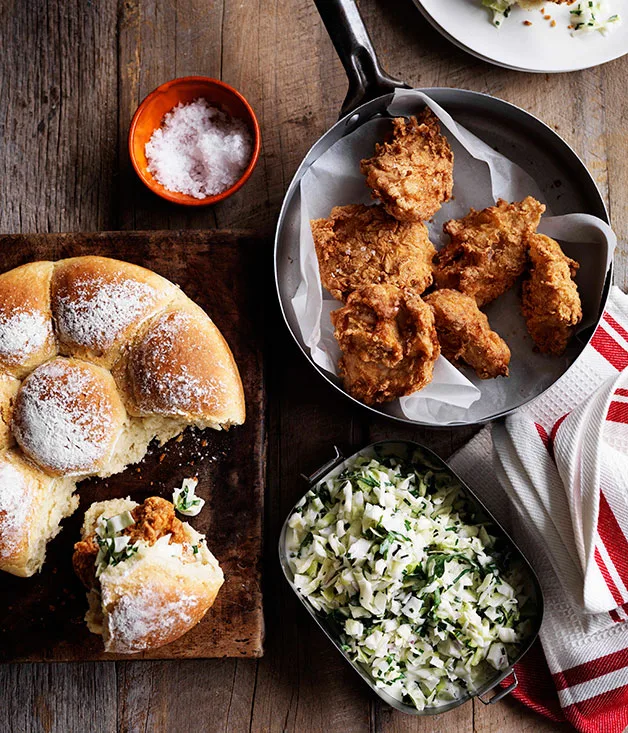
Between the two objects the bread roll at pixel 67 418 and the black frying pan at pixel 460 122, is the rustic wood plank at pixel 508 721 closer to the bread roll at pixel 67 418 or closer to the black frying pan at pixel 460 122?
the black frying pan at pixel 460 122

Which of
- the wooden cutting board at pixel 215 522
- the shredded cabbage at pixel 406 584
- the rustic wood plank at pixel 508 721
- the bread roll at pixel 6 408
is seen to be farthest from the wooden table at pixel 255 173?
the bread roll at pixel 6 408

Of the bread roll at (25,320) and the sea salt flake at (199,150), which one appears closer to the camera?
the bread roll at (25,320)

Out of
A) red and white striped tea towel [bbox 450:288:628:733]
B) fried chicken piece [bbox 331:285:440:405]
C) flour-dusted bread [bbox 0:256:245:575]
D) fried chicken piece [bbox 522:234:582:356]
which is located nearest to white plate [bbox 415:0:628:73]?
→ fried chicken piece [bbox 522:234:582:356]

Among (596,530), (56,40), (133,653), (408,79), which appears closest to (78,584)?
(133,653)

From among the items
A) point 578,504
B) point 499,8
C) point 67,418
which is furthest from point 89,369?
point 499,8

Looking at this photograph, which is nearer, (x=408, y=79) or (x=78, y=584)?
(x=78, y=584)

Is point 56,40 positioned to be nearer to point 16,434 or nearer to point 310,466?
point 16,434

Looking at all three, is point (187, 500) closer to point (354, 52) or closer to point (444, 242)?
point (444, 242)
